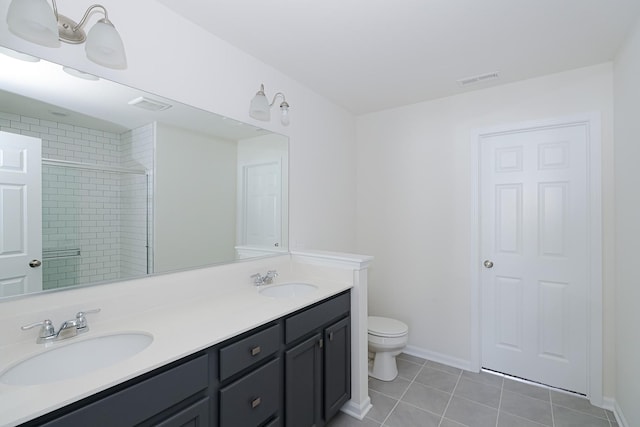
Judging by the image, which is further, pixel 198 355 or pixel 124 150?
pixel 124 150

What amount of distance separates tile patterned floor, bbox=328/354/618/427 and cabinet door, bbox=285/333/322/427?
1.26ft

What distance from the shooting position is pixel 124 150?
1.44 m

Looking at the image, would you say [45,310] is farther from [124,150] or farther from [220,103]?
[220,103]

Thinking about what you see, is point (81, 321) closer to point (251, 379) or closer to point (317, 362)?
point (251, 379)

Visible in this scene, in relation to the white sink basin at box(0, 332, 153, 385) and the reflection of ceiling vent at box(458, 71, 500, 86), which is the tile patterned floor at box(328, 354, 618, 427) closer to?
the white sink basin at box(0, 332, 153, 385)

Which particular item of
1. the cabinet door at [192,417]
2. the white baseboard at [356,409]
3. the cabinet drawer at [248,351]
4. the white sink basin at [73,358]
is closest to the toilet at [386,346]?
the white baseboard at [356,409]

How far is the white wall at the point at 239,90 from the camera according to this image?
1.40 m

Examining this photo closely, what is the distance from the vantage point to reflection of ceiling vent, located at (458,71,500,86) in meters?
2.29

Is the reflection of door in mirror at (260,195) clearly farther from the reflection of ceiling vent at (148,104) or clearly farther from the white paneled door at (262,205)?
the reflection of ceiling vent at (148,104)

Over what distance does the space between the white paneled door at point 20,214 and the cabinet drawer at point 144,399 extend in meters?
0.64

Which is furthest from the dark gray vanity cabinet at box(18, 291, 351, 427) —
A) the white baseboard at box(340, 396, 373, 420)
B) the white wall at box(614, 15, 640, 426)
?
the white wall at box(614, 15, 640, 426)

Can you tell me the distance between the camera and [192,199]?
1.73 meters

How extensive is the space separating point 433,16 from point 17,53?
76.1 inches

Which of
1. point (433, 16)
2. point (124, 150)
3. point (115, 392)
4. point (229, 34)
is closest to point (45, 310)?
point (115, 392)
